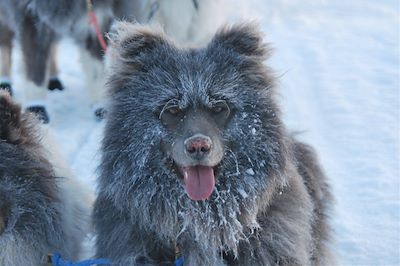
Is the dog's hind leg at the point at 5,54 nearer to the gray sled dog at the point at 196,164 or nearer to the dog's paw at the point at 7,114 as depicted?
the dog's paw at the point at 7,114

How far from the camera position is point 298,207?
350 cm

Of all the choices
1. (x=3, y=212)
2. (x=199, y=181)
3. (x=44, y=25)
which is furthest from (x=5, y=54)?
(x=199, y=181)

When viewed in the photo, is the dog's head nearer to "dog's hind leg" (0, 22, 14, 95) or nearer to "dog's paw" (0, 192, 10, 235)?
"dog's paw" (0, 192, 10, 235)

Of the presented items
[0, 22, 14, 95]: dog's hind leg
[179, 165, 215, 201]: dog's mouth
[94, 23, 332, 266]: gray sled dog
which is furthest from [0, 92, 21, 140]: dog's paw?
[0, 22, 14, 95]: dog's hind leg

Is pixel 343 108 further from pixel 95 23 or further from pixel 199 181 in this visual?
pixel 199 181

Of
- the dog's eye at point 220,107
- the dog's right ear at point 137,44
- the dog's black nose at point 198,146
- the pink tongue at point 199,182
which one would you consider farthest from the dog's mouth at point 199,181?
the dog's right ear at point 137,44

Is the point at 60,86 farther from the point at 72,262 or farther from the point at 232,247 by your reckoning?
the point at 232,247

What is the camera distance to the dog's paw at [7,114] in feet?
11.9

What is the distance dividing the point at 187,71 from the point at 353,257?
2047mm

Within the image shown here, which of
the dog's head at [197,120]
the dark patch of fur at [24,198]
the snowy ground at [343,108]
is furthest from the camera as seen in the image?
the snowy ground at [343,108]

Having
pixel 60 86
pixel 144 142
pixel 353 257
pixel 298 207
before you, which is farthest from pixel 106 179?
pixel 60 86

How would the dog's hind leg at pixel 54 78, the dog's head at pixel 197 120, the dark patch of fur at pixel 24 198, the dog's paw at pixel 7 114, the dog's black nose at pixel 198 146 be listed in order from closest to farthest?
the dog's black nose at pixel 198 146
the dog's head at pixel 197 120
the dark patch of fur at pixel 24 198
the dog's paw at pixel 7 114
the dog's hind leg at pixel 54 78

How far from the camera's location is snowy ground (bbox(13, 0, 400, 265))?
15.8 feet

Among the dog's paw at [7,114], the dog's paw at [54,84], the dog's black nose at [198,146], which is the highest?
the dog's paw at [54,84]
